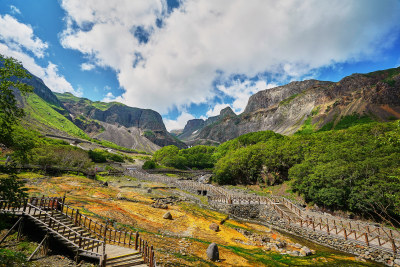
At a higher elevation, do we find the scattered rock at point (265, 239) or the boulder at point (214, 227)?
the boulder at point (214, 227)

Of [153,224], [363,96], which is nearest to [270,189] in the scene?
[153,224]

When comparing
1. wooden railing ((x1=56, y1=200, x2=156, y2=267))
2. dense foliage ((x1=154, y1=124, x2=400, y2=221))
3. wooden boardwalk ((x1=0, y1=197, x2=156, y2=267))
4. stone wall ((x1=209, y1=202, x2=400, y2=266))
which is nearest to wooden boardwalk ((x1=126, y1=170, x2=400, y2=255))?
stone wall ((x1=209, y1=202, x2=400, y2=266))

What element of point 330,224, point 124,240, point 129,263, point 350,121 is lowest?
point 330,224

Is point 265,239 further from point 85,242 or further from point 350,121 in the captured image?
point 350,121

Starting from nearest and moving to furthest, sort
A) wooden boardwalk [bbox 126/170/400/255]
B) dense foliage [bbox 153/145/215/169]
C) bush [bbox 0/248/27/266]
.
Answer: bush [bbox 0/248/27/266], wooden boardwalk [bbox 126/170/400/255], dense foliage [bbox 153/145/215/169]

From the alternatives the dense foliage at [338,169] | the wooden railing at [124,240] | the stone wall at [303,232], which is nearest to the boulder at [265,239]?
the stone wall at [303,232]

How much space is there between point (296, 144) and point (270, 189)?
581 inches

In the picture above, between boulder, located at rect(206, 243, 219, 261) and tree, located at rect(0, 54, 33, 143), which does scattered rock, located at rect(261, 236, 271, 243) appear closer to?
boulder, located at rect(206, 243, 219, 261)

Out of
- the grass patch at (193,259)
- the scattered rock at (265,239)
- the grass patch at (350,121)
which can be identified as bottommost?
the scattered rock at (265,239)

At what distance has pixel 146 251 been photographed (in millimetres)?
11094

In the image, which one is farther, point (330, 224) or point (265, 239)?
point (330, 224)

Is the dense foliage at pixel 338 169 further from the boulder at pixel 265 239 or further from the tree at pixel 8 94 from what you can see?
the tree at pixel 8 94

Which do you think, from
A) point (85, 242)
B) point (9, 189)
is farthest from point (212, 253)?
point (9, 189)

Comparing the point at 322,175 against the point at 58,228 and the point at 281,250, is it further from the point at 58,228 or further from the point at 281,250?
the point at 58,228
